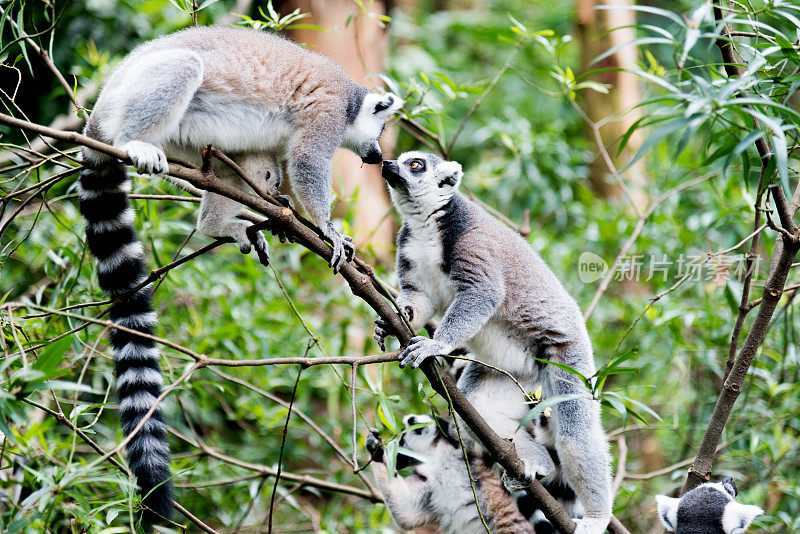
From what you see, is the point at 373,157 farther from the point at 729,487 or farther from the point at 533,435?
the point at 729,487

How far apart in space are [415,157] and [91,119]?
5.00 ft

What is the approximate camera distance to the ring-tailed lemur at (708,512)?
286 cm

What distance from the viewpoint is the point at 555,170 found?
701 centimetres

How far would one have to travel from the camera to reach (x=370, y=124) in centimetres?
370

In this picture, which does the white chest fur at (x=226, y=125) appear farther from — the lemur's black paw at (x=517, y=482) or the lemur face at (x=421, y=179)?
the lemur's black paw at (x=517, y=482)

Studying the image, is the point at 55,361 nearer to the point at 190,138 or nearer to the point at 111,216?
the point at 111,216

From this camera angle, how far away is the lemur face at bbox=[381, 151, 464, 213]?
3516 mm

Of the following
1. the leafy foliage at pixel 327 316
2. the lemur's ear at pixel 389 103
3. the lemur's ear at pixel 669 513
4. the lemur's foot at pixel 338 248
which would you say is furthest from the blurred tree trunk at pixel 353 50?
the lemur's ear at pixel 669 513

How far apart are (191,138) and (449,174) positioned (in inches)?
49.4

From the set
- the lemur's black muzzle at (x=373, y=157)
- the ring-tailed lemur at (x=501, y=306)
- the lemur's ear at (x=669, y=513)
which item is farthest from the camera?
the lemur's black muzzle at (x=373, y=157)

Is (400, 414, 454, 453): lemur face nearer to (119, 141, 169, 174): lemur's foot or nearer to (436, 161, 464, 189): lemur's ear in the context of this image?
(436, 161, 464, 189): lemur's ear

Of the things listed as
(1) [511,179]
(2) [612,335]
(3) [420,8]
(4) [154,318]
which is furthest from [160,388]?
(3) [420,8]

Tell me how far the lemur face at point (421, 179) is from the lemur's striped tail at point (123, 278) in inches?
49.6

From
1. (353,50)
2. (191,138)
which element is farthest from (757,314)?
(353,50)
